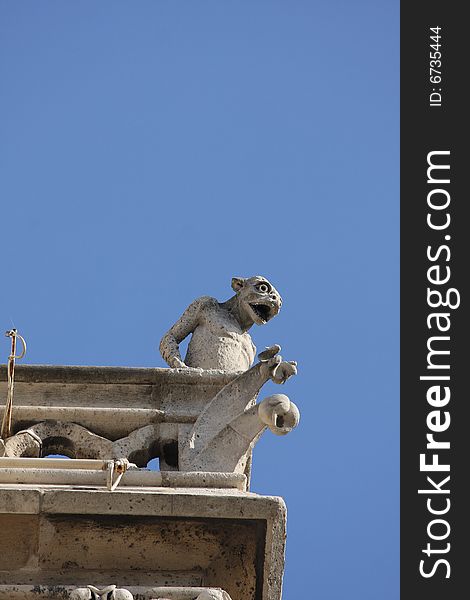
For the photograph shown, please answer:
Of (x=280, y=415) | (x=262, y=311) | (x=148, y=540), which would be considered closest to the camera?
(x=148, y=540)

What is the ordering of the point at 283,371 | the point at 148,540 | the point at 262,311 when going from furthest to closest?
the point at 262,311 < the point at 283,371 < the point at 148,540

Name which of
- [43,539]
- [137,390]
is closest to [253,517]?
[43,539]

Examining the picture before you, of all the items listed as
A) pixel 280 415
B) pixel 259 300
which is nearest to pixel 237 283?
pixel 259 300

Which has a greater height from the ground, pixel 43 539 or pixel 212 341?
pixel 212 341

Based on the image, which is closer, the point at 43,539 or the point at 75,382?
the point at 43,539

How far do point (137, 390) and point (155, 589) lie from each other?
2330mm

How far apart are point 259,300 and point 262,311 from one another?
10 centimetres

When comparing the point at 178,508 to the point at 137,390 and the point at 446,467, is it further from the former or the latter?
the point at 446,467

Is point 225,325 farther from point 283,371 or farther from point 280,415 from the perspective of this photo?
point 280,415

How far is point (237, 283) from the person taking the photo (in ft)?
44.4

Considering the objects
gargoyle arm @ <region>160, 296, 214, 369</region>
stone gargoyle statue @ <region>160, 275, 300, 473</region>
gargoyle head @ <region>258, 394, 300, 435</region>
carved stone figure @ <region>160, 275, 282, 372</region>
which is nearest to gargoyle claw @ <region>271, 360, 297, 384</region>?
stone gargoyle statue @ <region>160, 275, 300, 473</region>

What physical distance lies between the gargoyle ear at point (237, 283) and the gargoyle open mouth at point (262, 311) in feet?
0.72

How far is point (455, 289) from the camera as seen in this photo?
47.4ft

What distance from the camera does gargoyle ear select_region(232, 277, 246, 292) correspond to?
44.3 ft
